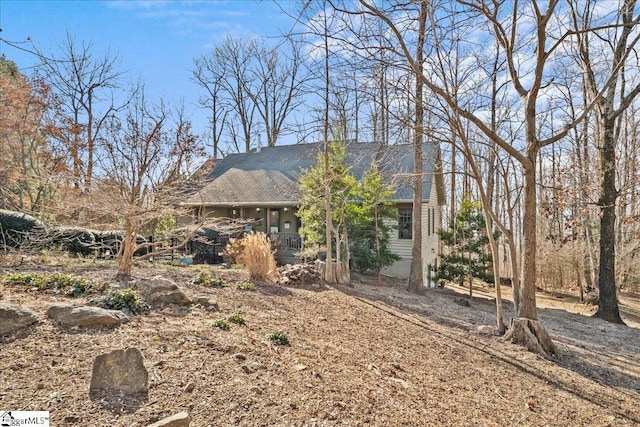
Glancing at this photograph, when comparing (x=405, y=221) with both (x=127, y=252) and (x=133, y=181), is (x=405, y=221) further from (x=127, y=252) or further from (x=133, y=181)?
(x=127, y=252)

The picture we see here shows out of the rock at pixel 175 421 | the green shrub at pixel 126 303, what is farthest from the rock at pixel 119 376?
the green shrub at pixel 126 303

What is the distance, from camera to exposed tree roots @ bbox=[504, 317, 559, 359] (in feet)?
17.2

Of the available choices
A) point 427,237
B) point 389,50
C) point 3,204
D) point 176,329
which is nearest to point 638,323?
point 427,237

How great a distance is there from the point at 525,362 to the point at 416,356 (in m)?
1.62

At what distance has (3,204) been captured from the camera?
11453mm

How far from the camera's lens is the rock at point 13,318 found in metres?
2.99

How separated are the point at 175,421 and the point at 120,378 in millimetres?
634

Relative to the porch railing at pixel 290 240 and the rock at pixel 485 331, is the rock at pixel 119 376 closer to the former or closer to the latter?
the rock at pixel 485 331

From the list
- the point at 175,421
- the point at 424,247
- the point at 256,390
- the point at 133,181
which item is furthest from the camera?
the point at 424,247

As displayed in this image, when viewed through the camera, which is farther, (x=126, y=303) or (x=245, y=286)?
(x=245, y=286)

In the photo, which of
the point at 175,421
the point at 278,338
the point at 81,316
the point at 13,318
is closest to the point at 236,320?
the point at 278,338

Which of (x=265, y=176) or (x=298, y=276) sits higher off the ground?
(x=265, y=176)

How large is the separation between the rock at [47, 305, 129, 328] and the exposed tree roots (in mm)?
5455

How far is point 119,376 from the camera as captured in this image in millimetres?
2402
